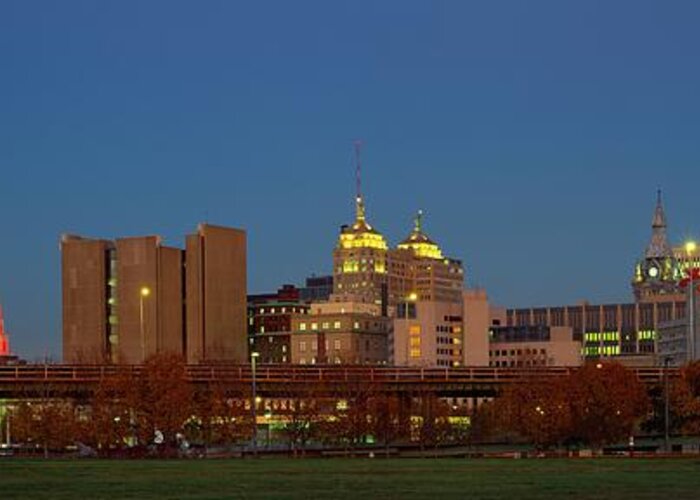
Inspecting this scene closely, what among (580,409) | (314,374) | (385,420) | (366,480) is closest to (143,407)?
(385,420)

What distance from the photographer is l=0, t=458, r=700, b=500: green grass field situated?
63625 millimetres

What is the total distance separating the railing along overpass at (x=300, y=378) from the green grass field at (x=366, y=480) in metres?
66.2

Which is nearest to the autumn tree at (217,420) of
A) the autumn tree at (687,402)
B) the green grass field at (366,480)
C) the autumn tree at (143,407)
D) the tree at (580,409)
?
the autumn tree at (143,407)

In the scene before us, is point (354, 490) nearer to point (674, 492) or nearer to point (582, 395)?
point (674, 492)

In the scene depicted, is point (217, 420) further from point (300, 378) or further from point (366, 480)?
point (366, 480)

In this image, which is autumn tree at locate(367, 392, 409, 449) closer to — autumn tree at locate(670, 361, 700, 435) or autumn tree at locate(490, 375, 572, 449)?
autumn tree at locate(490, 375, 572, 449)

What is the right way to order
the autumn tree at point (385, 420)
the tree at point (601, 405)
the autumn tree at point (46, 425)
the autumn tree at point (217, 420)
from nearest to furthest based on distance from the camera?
1. the tree at point (601, 405)
2. the autumn tree at point (217, 420)
3. the autumn tree at point (46, 425)
4. the autumn tree at point (385, 420)

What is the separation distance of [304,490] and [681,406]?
104m

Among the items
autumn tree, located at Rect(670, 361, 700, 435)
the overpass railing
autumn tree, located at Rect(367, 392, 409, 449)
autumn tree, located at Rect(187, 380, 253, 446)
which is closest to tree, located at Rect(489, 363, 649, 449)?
autumn tree, located at Rect(670, 361, 700, 435)

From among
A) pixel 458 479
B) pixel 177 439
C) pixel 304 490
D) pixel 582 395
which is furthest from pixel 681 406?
pixel 304 490

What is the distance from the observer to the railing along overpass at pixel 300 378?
16900cm

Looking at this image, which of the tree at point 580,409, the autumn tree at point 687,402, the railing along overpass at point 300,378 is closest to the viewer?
the tree at point 580,409

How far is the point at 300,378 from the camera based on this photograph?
599 ft

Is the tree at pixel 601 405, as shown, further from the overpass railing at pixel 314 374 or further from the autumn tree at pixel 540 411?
the overpass railing at pixel 314 374
